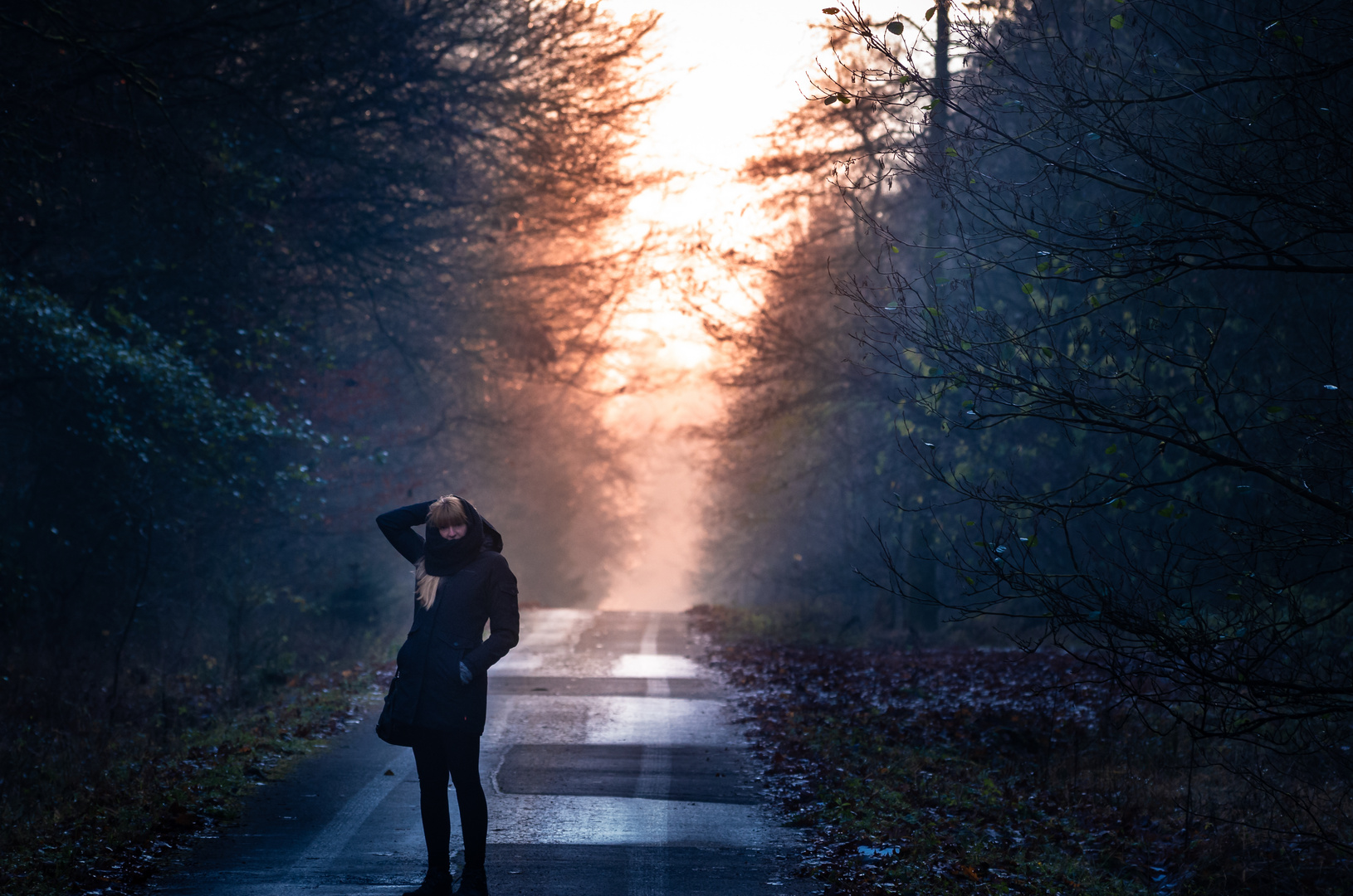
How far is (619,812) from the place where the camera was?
8.55m

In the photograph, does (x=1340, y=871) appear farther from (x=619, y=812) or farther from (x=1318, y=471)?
(x=619, y=812)

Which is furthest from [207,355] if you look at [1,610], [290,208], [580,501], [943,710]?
[580,501]

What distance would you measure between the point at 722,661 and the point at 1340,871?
1244cm

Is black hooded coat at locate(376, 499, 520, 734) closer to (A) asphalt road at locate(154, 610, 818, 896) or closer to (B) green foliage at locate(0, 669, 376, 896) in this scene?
(A) asphalt road at locate(154, 610, 818, 896)

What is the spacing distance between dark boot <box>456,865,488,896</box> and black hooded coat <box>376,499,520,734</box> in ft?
2.48

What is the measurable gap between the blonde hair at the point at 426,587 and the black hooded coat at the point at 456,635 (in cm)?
3

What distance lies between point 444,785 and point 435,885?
570 millimetres

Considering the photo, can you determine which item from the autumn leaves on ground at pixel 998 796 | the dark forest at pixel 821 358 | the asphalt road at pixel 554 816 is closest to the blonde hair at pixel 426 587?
the asphalt road at pixel 554 816

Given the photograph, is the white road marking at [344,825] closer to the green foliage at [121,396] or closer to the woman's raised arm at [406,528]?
the woman's raised arm at [406,528]

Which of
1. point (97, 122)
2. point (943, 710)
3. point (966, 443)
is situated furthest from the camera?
point (966, 443)

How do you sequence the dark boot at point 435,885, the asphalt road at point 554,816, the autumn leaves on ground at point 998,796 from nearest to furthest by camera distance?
the dark boot at point 435,885, the asphalt road at point 554,816, the autumn leaves on ground at point 998,796

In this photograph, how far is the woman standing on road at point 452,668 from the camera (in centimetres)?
631

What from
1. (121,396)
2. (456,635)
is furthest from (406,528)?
(121,396)

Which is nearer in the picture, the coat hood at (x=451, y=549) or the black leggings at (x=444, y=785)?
the black leggings at (x=444, y=785)
